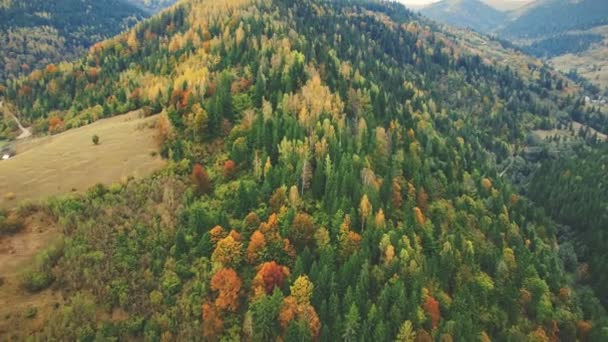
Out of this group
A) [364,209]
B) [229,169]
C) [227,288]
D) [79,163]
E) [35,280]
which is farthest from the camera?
[79,163]

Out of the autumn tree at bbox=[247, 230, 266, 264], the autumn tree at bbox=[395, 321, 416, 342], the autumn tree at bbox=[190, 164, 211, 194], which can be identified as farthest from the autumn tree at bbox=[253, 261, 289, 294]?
the autumn tree at bbox=[190, 164, 211, 194]

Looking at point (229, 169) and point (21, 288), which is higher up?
point (229, 169)

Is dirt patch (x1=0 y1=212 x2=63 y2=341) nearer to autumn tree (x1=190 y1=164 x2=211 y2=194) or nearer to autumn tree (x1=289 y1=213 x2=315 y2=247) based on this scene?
autumn tree (x1=190 y1=164 x2=211 y2=194)

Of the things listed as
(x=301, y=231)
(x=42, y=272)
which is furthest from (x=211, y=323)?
(x=42, y=272)

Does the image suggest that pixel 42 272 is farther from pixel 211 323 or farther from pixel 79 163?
pixel 79 163

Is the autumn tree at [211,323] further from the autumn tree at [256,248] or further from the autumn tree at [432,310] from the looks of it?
the autumn tree at [432,310]
